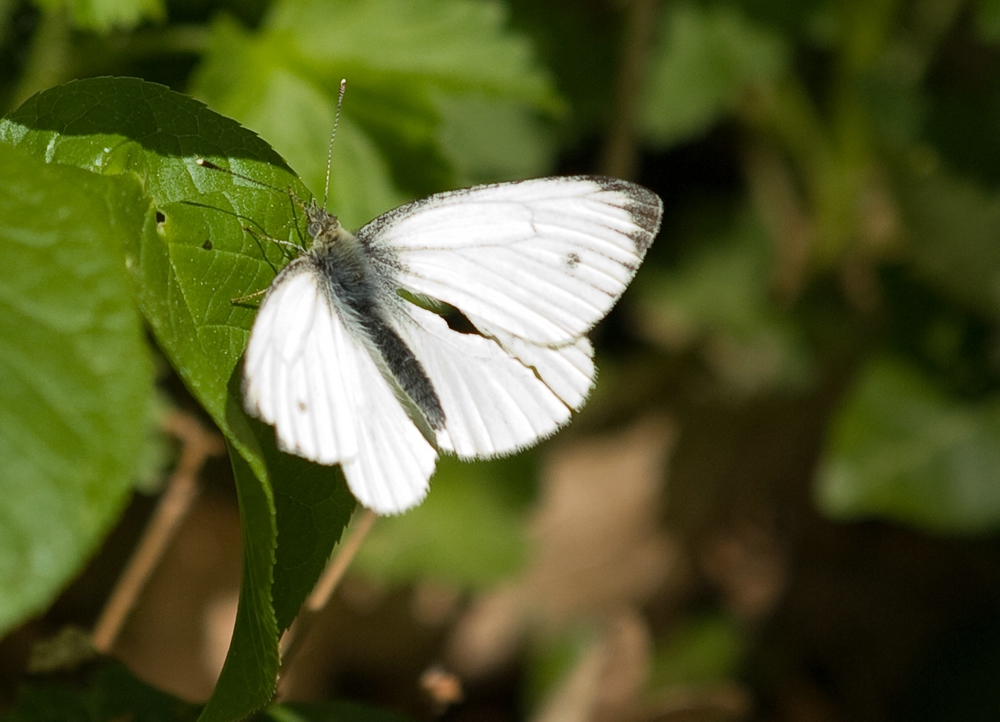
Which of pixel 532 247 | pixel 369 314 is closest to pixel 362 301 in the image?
pixel 369 314

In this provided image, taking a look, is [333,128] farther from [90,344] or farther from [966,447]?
[966,447]

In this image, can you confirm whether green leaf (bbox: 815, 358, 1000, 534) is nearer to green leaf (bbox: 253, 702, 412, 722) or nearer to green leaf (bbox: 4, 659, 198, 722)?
green leaf (bbox: 253, 702, 412, 722)

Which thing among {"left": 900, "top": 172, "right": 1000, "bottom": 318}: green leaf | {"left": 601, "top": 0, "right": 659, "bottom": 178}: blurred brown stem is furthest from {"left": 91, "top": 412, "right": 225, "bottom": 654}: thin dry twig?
{"left": 900, "top": 172, "right": 1000, "bottom": 318}: green leaf

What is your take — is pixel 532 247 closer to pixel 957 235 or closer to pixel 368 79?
pixel 368 79

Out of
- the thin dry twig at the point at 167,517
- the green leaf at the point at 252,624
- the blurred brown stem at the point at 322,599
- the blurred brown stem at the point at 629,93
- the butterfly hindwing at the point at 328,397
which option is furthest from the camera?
the blurred brown stem at the point at 629,93

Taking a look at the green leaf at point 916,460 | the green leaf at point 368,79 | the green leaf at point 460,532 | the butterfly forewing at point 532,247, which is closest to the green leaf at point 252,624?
the butterfly forewing at point 532,247

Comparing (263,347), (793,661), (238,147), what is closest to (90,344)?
(263,347)

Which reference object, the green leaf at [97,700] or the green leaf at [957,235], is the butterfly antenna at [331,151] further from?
the green leaf at [957,235]
